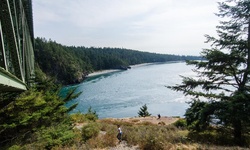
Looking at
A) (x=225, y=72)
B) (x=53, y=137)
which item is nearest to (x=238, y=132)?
(x=225, y=72)

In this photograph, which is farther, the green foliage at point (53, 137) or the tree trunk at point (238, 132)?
A: the tree trunk at point (238, 132)

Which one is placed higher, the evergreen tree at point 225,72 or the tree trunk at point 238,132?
the evergreen tree at point 225,72

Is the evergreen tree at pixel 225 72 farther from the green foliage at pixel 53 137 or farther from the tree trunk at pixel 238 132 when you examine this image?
the green foliage at pixel 53 137

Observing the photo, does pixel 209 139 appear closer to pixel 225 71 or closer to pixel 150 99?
pixel 225 71

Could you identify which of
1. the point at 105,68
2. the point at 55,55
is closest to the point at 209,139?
the point at 55,55

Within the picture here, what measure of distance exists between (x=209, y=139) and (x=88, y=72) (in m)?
128

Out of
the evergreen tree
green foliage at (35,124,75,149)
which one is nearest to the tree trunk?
the evergreen tree

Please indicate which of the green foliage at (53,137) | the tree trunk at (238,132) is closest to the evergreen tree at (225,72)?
the tree trunk at (238,132)

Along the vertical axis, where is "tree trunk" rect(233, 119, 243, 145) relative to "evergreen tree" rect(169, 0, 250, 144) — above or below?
below

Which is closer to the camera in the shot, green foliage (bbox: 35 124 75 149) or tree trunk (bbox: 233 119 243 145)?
green foliage (bbox: 35 124 75 149)

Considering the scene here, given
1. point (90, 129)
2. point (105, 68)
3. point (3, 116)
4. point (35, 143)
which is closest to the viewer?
point (3, 116)

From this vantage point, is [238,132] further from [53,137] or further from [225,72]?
[53,137]

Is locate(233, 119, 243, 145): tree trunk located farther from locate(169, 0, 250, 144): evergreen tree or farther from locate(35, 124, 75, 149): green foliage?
locate(35, 124, 75, 149): green foliage

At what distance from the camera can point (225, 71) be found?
43.7 ft
